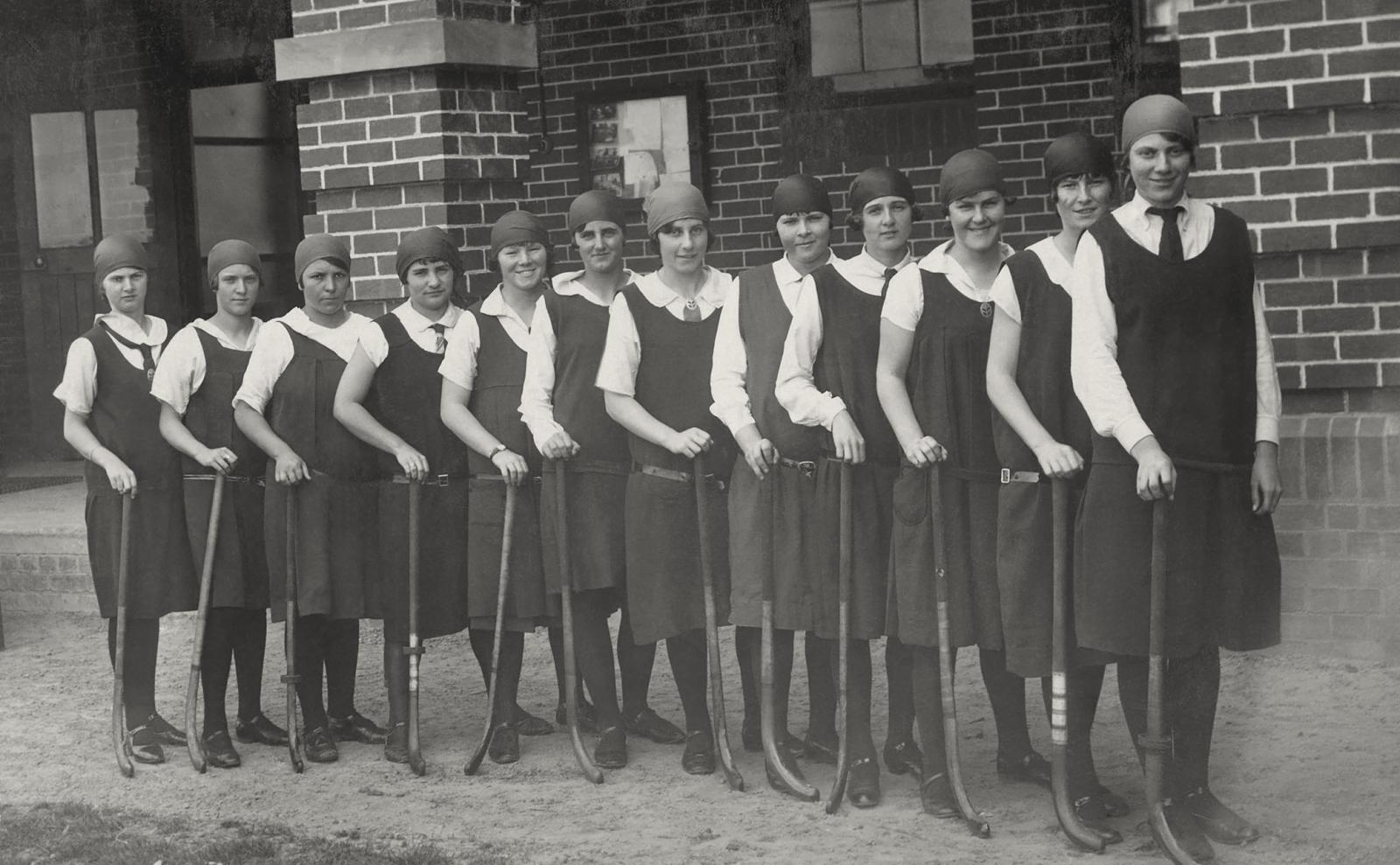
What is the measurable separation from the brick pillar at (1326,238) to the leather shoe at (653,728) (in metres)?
2.36

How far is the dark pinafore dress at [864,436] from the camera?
5.27 m

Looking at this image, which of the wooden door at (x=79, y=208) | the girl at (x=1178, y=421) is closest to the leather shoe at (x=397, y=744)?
the girl at (x=1178, y=421)

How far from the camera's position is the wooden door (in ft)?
37.6

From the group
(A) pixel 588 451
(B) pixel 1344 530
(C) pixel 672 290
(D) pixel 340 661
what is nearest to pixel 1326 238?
(B) pixel 1344 530

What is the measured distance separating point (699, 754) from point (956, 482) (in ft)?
4.33

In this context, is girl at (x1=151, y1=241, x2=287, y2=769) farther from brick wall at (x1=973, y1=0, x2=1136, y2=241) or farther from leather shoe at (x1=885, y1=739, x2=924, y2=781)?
brick wall at (x1=973, y1=0, x2=1136, y2=241)

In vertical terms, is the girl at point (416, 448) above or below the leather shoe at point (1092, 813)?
above

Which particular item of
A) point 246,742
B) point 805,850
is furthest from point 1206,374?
point 246,742

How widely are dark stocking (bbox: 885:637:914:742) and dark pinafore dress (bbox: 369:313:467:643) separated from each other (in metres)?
1.58

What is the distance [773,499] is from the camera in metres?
5.46

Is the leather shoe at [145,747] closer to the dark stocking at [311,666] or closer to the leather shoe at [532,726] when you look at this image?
the dark stocking at [311,666]

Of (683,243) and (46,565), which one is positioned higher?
(683,243)

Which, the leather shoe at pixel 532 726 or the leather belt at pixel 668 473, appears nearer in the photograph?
the leather belt at pixel 668 473

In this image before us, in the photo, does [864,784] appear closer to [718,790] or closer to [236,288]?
[718,790]
